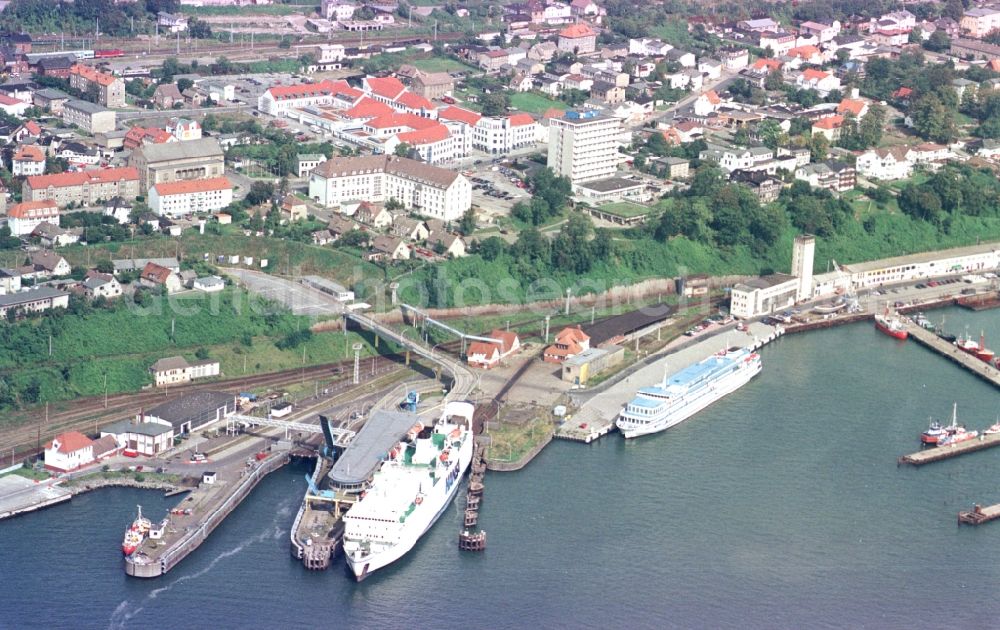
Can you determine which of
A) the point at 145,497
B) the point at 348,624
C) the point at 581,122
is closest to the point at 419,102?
the point at 581,122

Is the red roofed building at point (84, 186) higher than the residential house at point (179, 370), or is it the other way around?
the red roofed building at point (84, 186)

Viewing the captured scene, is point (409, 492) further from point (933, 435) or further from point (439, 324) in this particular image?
point (933, 435)

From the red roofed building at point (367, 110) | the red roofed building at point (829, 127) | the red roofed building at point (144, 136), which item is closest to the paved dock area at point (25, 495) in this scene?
the red roofed building at point (144, 136)

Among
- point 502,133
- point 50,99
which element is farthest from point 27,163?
point 502,133

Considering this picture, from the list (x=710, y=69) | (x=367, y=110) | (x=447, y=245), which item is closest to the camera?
(x=447, y=245)

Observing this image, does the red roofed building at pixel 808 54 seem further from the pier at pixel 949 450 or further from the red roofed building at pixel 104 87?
the pier at pixel 949 450

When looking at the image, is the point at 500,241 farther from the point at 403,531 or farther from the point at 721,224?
the point at 403,531
